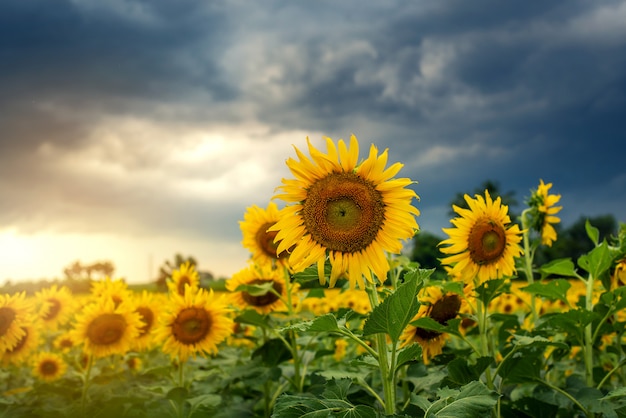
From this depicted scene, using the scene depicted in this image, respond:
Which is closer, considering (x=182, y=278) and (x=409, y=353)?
(x=409, y=353)

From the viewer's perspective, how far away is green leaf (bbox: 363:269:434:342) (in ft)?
8.24

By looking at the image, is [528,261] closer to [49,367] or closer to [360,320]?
[360,320]

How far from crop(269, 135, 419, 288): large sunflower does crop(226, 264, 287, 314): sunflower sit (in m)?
2.08

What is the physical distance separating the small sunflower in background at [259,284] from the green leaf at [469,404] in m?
2.37

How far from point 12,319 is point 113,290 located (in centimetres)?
95

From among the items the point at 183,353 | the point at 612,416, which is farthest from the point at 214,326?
the point at 612,416

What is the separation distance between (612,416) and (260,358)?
2587mm

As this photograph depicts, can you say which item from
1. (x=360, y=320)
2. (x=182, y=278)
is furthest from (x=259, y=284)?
(x=182, y=278)

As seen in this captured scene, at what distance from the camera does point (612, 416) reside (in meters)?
3.20

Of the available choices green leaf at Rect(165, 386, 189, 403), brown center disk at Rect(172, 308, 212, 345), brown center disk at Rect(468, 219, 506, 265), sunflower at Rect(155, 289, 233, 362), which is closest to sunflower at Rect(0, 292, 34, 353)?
sunflower at Rect(155, 289, 233, 362)

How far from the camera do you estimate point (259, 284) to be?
4.98m

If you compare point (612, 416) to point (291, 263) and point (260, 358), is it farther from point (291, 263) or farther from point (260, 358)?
point (260, 358)

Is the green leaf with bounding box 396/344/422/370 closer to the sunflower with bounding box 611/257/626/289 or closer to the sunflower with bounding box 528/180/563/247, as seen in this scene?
the sunflower with bounding box 611/257/626/289

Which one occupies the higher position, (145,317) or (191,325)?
(145,317)
